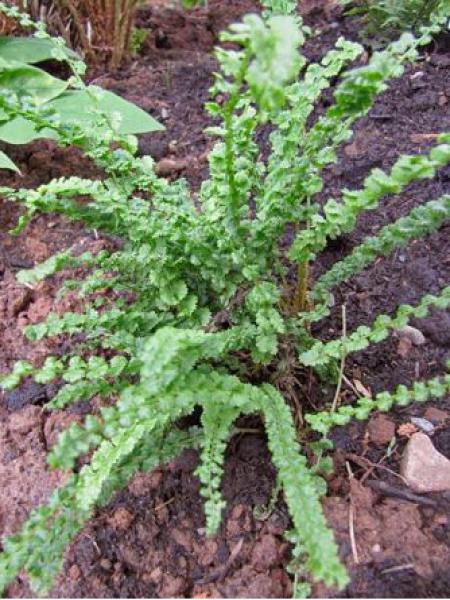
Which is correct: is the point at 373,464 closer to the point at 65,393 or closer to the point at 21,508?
the point at 65,393

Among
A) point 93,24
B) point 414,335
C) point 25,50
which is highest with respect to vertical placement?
point 93,24

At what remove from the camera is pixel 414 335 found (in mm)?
2105

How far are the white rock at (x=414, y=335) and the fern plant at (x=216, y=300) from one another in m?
0.35

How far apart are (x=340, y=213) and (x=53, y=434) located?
1135 mm

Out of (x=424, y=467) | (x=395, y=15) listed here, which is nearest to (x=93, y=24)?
(x=395, y=15)

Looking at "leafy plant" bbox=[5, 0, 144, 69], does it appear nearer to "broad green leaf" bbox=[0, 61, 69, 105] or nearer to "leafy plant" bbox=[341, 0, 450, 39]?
"broad green leaf" bbox=[0, 61, 69, 105]

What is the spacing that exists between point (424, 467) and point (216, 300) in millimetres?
764

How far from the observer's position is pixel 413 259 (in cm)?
233

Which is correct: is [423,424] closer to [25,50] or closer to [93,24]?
[25,50]

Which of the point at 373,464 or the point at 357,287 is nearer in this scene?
the point at 373,464

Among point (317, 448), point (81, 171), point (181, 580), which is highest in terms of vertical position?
point (81, 171)

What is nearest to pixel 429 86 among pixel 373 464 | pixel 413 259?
pixel 413 259

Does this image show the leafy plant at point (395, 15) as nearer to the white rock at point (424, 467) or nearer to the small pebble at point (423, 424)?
the small pebble at point (423, 424)

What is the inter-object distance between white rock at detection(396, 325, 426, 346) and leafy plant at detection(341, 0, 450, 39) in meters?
1.70
